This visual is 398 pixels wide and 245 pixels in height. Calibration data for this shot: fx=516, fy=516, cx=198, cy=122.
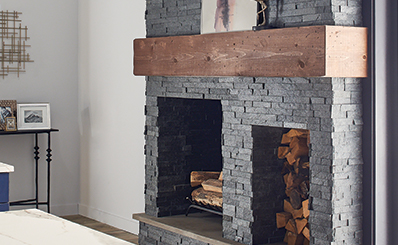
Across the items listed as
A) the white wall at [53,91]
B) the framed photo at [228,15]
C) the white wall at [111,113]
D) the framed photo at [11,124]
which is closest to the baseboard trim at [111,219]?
the white wall at [111,113]

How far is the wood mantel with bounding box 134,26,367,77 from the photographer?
241cm

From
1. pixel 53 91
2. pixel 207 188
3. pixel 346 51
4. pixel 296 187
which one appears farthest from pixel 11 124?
pixel 346 51

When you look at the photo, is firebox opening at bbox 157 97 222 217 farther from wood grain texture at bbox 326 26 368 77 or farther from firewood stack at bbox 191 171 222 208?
wood grain texture at bbox 326 26 368 77

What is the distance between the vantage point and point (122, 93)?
454cm

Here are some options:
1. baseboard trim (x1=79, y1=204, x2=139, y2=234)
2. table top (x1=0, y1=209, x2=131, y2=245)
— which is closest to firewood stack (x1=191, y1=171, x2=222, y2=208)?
baseboard trim (x1=79, y1=204, x2=139, y2=234)

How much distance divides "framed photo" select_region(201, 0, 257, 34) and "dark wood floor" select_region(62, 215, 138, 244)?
6.48ft

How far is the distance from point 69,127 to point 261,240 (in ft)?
Answer: 9.36

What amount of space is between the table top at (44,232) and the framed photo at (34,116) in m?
3.13

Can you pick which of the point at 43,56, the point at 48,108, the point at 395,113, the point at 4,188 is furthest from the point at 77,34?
the point at 395,113

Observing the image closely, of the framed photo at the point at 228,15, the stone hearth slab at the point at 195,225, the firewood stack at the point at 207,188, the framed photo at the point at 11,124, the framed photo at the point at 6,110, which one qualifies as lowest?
the stone hearth slab at the point at 195,225

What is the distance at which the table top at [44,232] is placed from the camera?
135 cm

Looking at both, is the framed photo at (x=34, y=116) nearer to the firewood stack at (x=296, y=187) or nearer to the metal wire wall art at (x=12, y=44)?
the metal wire wall art at (x=12, y=44)

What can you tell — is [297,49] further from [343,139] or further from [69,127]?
[69,127]

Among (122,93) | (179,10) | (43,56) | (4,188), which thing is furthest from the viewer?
(43,56)
